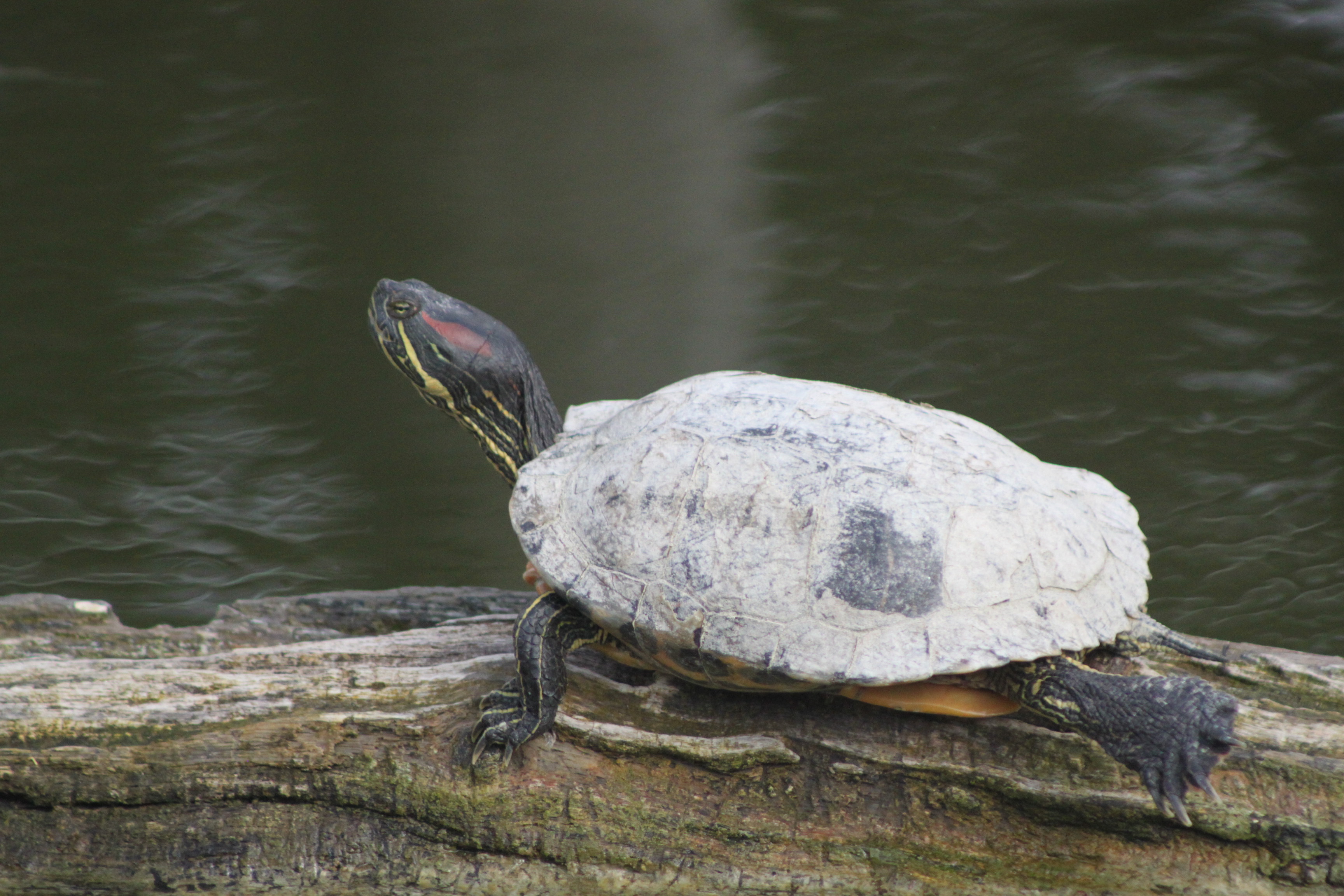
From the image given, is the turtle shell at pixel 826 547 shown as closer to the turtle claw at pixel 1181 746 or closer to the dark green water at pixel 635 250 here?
the turtle claw at pixel 1181 746

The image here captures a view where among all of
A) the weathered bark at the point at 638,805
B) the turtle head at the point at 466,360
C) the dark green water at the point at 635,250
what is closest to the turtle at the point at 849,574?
the weathered bark at the point at 638,805

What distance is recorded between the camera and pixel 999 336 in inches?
188

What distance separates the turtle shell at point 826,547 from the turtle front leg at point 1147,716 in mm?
79

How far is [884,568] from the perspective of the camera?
1.71 m

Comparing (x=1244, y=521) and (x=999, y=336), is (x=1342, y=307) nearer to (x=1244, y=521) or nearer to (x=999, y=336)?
(x=1244, y=521)

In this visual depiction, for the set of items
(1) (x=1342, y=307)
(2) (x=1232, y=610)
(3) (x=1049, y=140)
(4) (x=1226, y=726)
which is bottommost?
(2) (x=1232, y=610)

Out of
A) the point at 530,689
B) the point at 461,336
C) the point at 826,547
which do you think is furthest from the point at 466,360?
the point at 826,547

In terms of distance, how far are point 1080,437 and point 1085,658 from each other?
2.77m

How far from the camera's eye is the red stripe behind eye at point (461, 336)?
241cm

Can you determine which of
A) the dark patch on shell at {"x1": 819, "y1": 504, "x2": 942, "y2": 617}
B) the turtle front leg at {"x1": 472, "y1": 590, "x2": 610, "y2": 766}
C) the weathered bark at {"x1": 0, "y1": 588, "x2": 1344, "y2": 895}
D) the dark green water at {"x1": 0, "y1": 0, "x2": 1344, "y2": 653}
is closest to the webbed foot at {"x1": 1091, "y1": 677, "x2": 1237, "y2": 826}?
the weathered bark at {"x1": 0, "y1": 588, "x2": 1344, "y2": 895}

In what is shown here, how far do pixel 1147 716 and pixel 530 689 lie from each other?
113 centimetres

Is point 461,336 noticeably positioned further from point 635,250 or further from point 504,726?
point 635,250

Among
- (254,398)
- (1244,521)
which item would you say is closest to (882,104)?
(1244,521)

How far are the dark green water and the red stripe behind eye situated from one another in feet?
6.76
